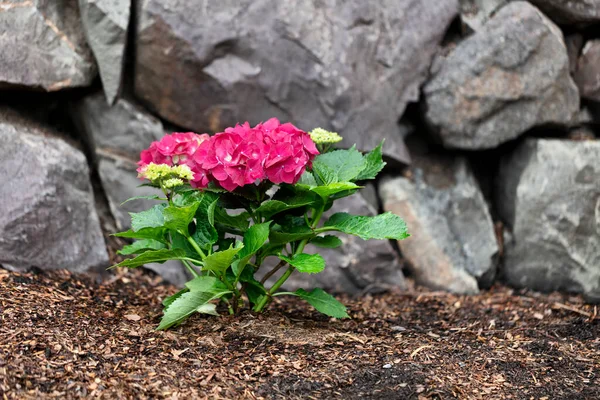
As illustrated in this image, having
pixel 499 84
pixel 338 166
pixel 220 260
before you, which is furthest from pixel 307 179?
pixel 499 84

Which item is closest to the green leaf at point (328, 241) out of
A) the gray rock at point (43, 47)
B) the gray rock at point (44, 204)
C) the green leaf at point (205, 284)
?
the green leaf at point (205, 284)

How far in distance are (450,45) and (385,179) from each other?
35.5 inches

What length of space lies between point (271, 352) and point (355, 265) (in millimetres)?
1413

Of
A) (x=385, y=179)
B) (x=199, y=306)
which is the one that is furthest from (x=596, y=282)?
(x=199, y=306)

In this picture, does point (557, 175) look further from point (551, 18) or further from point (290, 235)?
point (290, 235)

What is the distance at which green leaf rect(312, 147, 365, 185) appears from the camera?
2.43m

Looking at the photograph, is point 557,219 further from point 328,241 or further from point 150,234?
point 150,234

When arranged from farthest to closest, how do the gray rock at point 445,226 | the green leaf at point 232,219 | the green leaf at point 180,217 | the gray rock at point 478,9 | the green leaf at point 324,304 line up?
the gray rock at point 478,9, the gray rock at point 445,226, the green leaf at point 324,304, the green leaf at point 232,219, the green leaf at point 180,217

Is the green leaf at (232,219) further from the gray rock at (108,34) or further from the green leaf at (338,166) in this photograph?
the gray rock at (108,34)

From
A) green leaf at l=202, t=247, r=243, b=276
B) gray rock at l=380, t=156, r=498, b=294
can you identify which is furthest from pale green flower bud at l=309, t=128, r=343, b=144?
gray rock at l=380, t=156, r=498, b=294

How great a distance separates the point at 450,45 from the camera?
3.97 meters

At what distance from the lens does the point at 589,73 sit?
4.09 metres

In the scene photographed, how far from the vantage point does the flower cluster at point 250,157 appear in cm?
228

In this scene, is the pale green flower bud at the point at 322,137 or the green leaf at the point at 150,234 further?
Answer: the pale green flower bud at the point at 322,137
